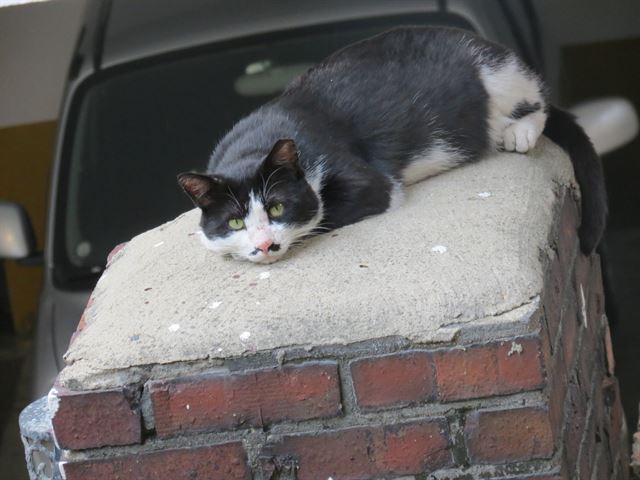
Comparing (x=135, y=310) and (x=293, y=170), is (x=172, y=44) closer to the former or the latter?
(x=293, y=170)

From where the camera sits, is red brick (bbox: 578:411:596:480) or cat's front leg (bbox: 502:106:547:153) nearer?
red brick (bbox: 578:411:596:480)

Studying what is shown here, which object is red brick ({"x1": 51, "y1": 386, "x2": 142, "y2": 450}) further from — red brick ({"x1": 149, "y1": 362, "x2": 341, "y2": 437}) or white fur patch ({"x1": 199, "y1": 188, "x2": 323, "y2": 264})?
white fur patch ({"x1": 199, "y1": 188, "x2": 323, "y2": 264})

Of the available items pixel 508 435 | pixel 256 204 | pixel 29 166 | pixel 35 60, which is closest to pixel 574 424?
pixel 508 435

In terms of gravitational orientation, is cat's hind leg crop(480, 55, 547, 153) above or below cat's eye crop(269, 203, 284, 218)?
below

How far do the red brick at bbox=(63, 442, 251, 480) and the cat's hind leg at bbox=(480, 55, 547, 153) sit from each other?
1215 mm

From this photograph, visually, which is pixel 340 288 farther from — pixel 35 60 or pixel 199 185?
pixel 35 60

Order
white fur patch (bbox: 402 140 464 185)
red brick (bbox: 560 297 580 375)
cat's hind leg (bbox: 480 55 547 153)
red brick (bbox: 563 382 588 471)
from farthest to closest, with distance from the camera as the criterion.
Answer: cat's hind leg (bbox: 480 55 547 153)
white fur patch (bbox: 402 140 464 185)
red brick (bbox: 560 297 580 375)
red brick (bbox: 563 382 588 471)

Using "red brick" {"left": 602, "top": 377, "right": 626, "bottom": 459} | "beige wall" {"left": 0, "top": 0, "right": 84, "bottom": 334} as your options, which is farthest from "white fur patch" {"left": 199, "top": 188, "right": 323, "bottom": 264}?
"beige wall" {"left": 0, "top": 0, "right": 84, "bottom": 334}

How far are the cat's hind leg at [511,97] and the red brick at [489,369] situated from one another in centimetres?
105

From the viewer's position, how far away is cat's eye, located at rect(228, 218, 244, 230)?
90.5 inches

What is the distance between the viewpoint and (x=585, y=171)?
110 inches

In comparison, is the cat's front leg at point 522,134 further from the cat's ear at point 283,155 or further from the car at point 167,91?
the car at point 167,91

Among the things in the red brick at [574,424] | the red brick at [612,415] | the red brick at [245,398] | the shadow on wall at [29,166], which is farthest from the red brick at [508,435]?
the shadow on wall at [29,166]

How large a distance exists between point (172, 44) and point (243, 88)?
290 millimetres
